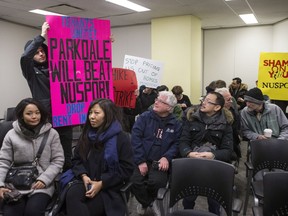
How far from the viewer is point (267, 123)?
338cm

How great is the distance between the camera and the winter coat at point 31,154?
219 cm

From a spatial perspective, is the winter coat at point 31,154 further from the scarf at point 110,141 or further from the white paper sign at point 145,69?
the white paper sign at point 145,69

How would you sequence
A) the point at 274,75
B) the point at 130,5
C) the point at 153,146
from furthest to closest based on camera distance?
1. the point at 130,5
2. the point at 274,75
3. the point at 153,146

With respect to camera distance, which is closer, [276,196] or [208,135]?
[276,196]

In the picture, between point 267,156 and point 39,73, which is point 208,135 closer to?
point 267,156

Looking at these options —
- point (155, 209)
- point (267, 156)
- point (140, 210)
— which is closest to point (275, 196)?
point (267, 156)

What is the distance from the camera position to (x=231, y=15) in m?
7.16

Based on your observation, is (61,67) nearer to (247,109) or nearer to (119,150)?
(119,150)

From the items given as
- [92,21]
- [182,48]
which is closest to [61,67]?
[92,21]

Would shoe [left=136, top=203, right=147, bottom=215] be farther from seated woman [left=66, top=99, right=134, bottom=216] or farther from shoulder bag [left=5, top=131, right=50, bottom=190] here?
shoulder bag [left=5, top=131, right=50, bottom=190]

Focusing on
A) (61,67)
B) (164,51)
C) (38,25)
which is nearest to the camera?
(61,67)

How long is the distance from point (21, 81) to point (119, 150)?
734cm

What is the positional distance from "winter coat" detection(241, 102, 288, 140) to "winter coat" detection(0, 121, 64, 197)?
7.18ft

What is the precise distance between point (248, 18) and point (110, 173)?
21.9 ft
